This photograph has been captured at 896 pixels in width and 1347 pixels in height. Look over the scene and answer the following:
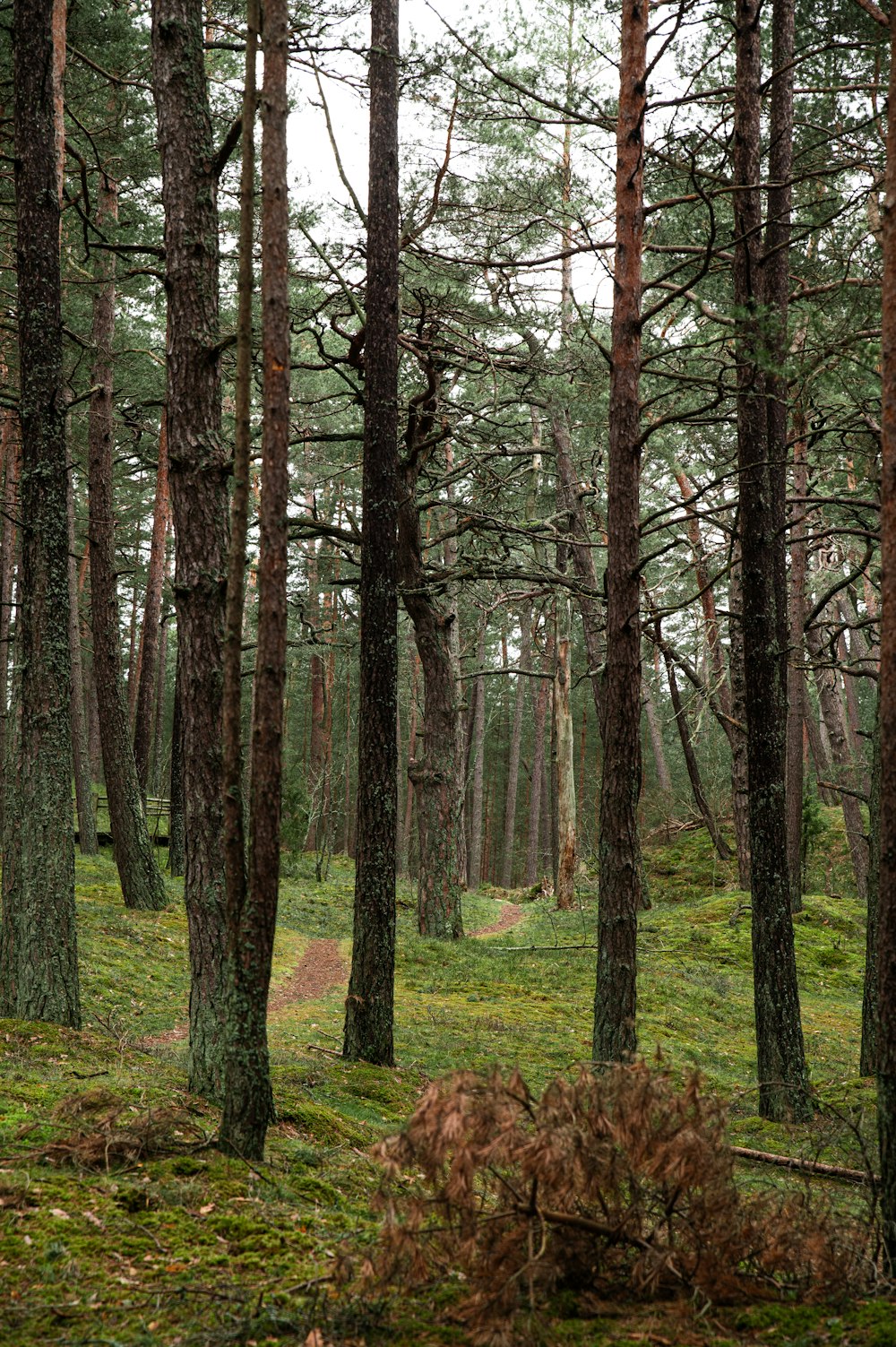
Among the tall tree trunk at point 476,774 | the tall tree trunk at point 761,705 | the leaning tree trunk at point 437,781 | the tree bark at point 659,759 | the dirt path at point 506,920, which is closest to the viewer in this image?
the tall tree trunk at point 761,705

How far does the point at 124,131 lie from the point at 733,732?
1433 centimetres

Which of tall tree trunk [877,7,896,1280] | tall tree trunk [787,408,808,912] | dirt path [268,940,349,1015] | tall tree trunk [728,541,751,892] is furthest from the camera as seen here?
tall tree trunk [728,541,751,892]

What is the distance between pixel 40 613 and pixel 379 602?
2.60m

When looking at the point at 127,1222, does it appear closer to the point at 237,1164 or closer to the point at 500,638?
the point at 237,1164

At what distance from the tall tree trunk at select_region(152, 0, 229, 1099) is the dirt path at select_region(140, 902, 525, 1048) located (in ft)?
8.22

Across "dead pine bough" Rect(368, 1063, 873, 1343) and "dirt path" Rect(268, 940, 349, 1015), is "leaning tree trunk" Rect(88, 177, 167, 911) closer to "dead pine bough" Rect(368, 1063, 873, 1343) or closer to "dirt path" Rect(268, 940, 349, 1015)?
"dirt path" Rect(268, 940, 349, 1015)

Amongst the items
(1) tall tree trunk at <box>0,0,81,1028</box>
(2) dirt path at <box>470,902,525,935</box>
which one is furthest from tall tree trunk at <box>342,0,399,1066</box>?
(2) dirt path at <box>470,902,525,935</box>

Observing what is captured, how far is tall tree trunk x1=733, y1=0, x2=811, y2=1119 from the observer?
7.89 meters

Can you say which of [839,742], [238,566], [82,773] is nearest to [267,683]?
[238,566]

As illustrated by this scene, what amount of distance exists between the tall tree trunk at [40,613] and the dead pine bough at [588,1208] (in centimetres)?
476

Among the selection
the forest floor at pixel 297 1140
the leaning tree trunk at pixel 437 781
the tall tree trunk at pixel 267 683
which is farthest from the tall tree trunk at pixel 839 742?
the tall tree trunk at pixel 267 683

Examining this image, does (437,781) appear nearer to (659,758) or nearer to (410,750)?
(410,750)

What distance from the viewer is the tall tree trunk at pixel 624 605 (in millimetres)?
7277

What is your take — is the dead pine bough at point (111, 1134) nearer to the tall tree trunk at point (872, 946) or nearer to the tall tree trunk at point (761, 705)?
the tall tree trunk at point (761, 705)
